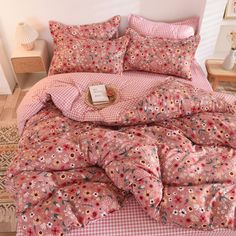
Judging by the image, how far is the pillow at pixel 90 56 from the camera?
2082mm

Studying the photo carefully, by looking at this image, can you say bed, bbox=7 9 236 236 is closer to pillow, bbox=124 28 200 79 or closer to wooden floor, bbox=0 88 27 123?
pillow, bbox=124 28 200 79

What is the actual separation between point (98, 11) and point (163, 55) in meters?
0.79

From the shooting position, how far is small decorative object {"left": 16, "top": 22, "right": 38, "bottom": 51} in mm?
2246

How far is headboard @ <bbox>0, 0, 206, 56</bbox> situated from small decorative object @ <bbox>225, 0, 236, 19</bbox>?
0.28 meters

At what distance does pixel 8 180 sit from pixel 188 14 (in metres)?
2.12

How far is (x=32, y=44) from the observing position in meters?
2.37

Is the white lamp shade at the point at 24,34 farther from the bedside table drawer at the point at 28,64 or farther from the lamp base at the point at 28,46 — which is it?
the bedside table drawer at the point at 28,64

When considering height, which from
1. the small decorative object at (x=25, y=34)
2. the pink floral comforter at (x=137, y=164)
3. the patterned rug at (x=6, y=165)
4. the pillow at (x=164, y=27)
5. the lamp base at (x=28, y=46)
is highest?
the pillow at (x=164, y=27)

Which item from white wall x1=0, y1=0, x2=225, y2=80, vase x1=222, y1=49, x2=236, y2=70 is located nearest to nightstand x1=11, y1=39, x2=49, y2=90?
white wall x1=0, y1=0, x2=225, y2=80

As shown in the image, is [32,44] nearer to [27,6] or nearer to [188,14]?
[27,6]

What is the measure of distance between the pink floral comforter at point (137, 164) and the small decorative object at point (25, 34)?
90cm

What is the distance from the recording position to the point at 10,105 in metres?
2.57

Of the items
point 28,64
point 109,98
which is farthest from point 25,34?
point 109,98

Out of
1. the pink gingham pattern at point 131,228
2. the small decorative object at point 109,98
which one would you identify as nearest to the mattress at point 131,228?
the pink gingham pattern at point 131,228
